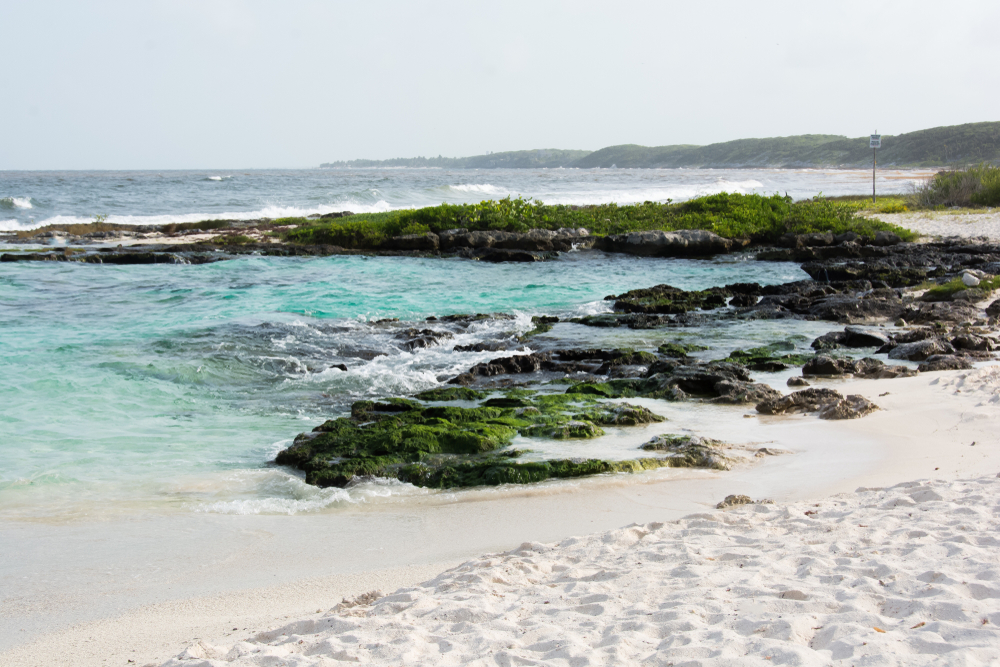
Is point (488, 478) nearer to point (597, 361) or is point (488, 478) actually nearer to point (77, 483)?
point (77, 483)

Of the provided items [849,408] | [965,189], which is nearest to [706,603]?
[849,408]

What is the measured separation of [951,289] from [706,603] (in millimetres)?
13245

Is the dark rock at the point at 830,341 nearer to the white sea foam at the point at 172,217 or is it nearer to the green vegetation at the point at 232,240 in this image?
the green vegetation at the point at 232,240

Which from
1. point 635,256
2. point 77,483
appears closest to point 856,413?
point 77,483

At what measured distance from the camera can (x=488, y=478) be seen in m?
6.01

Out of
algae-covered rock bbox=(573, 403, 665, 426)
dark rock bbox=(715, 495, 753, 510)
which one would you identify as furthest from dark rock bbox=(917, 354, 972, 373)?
dark rock bbox=(715, 495, 753, 510)

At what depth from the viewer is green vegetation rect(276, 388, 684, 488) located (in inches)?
238

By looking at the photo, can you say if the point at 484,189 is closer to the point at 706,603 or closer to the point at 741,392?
the point at 741,392

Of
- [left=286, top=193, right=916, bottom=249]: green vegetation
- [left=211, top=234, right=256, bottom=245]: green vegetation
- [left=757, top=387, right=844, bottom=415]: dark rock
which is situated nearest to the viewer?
[left=757, top=387, right=844, bottom=415]: dark rock

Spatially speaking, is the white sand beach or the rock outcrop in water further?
the rock outcrop in water

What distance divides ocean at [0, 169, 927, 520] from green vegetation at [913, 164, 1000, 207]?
512 inches

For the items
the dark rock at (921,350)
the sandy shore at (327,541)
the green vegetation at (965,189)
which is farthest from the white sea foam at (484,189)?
the sandy shore at (327,541)

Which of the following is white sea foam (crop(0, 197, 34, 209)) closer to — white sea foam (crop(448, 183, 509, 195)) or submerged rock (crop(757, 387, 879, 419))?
white sea foam (crop(448, 183, 509, 195))

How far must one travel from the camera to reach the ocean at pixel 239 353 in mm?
6250
